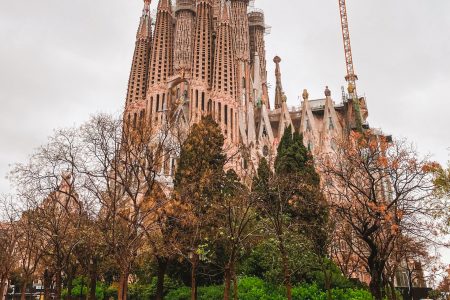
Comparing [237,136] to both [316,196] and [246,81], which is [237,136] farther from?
[316,196]

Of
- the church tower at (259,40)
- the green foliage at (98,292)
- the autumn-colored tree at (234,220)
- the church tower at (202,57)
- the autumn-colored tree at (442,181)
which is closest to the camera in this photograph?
the autumn-colored tree at (442,181)

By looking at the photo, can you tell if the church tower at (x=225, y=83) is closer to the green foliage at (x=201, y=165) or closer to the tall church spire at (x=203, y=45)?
the tall church spire at (x=203, y=45)

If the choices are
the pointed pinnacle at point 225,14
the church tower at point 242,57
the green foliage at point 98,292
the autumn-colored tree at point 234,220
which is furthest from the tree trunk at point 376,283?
the pointed pinnacle at point 225,14

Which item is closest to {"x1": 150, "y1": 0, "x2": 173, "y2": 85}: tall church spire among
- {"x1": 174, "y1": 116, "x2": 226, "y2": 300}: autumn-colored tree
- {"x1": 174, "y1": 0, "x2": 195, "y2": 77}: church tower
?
{"x1": 174, "y1": 0, "x2": 195, "y2": 77}: church tower

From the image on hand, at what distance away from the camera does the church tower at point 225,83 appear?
44812 millimetres

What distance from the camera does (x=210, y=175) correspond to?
16422 millimetres

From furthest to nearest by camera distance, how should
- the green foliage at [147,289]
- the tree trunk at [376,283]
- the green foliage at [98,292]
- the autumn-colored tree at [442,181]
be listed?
the green foliage at [98,292] → the green foliage at [147,289] → the tree trunk at [376,283] → the autumn-colored tree at [442,181]

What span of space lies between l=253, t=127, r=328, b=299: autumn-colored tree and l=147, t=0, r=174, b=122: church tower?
2633cm

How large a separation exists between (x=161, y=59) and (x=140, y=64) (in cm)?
319

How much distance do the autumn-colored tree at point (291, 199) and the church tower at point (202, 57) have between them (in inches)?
935

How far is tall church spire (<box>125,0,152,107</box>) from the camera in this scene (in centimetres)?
4931

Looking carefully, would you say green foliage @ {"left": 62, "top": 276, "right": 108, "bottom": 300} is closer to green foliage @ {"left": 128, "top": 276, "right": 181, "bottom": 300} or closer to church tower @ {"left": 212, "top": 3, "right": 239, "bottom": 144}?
green foliage @ {"left": 128, "top": 276, "right": 181, "bottom": 300}

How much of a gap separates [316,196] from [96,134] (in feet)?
27.8

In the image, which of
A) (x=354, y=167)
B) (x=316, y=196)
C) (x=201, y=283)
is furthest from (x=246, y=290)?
(x=354, y=167)
